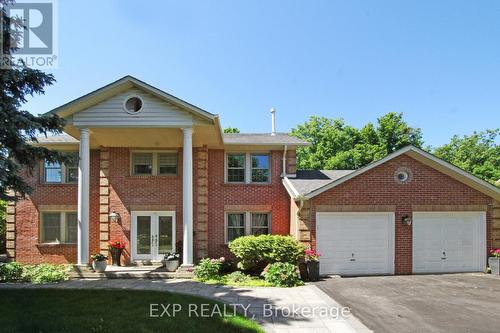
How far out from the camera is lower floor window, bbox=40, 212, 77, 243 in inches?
545

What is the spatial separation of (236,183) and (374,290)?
685cm

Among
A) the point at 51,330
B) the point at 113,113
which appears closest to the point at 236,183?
the point at 113,113

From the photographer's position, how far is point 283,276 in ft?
33.4

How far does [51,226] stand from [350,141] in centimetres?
3166

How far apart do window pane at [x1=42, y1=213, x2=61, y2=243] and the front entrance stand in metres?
3.33

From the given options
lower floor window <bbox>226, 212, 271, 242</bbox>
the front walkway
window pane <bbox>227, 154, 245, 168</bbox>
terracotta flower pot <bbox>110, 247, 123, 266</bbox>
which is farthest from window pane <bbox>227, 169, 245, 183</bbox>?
terracotta flower pot <bbox>110, 247, 123, 266</bbox>

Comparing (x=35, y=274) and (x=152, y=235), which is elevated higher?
(x=152, y=235)

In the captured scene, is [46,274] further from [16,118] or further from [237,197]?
[237,197]

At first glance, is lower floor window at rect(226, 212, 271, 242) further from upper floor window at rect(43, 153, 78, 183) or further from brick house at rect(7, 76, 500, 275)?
upper floor window at rect(43, 153, 78, 183)

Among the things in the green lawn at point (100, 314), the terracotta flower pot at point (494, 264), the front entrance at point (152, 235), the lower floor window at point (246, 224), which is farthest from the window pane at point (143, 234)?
the terracotta flower pot at point (494, 264)

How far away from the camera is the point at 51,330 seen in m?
5.89

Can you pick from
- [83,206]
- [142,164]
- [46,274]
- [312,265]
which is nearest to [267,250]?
[312,265]

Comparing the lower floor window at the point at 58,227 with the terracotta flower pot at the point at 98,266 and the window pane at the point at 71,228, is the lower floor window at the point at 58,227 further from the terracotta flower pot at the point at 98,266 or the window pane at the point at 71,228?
the terracotta flower pot at the point at 98,266

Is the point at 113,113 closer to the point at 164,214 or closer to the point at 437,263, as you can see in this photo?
the point at 164,214
